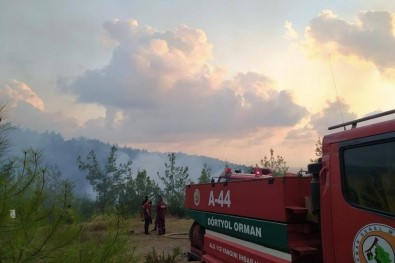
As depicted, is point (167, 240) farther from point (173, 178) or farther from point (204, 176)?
point (173, 178)

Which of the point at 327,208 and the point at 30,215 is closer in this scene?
the point at 30,215

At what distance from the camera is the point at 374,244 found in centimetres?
331

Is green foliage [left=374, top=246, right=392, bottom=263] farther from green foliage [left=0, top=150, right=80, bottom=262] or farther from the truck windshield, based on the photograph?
green foliage [left=0, top=150, right=80, bottom=262]

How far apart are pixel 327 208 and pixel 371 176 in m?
0.62

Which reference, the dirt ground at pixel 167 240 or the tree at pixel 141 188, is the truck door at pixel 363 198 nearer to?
the dirt ground at pixel 167 240

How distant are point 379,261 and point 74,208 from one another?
2.49 m

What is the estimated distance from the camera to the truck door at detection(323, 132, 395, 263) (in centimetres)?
326

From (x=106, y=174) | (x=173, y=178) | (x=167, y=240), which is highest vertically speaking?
(x=106, y=174)

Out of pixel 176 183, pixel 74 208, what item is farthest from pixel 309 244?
pixel 176 183

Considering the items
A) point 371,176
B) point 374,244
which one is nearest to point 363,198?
point 371,176

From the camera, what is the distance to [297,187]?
4.59 meters

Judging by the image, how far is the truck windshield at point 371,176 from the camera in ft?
10.8

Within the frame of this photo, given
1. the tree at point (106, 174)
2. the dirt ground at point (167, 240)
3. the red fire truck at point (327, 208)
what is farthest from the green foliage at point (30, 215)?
the tree at point (106, 174)

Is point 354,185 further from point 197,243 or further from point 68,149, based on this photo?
point 68,149
